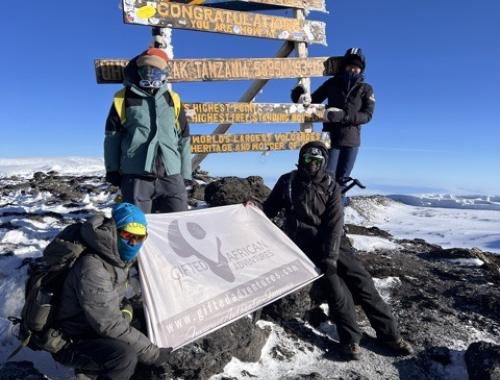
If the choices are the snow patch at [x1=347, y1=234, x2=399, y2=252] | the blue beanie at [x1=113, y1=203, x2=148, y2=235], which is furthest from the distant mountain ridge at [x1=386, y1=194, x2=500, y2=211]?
the blue beanie at [x1=113, y1=203, x2=148, y2=235]

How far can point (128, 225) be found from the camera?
3389 millimetres

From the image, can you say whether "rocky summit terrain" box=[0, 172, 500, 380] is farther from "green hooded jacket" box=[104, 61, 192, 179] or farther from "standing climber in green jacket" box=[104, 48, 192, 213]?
"green hooded jacket" box=[104, 61, 192, 179]

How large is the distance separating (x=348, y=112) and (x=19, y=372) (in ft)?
18.8

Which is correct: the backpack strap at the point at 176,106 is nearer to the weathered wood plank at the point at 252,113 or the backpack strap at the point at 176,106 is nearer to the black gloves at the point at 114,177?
the black gloves at the point at 114,177

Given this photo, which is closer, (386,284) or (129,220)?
(129,220)

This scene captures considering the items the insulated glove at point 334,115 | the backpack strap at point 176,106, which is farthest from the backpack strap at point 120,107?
the insulated glove at point 334,115

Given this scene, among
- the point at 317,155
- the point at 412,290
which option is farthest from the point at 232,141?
the point at 412,290

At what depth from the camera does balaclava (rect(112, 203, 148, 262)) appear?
3395 millimetres

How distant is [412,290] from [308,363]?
2.54 m

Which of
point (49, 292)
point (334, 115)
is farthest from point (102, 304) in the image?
point (334, 115)

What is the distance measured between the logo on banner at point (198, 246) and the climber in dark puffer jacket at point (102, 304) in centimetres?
85

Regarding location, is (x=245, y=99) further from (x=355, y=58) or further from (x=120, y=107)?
(x=120, y=107)

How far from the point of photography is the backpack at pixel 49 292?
3271 millimetres

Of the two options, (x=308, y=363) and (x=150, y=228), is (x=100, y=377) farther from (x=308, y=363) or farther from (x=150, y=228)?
(x=308, y=363)
